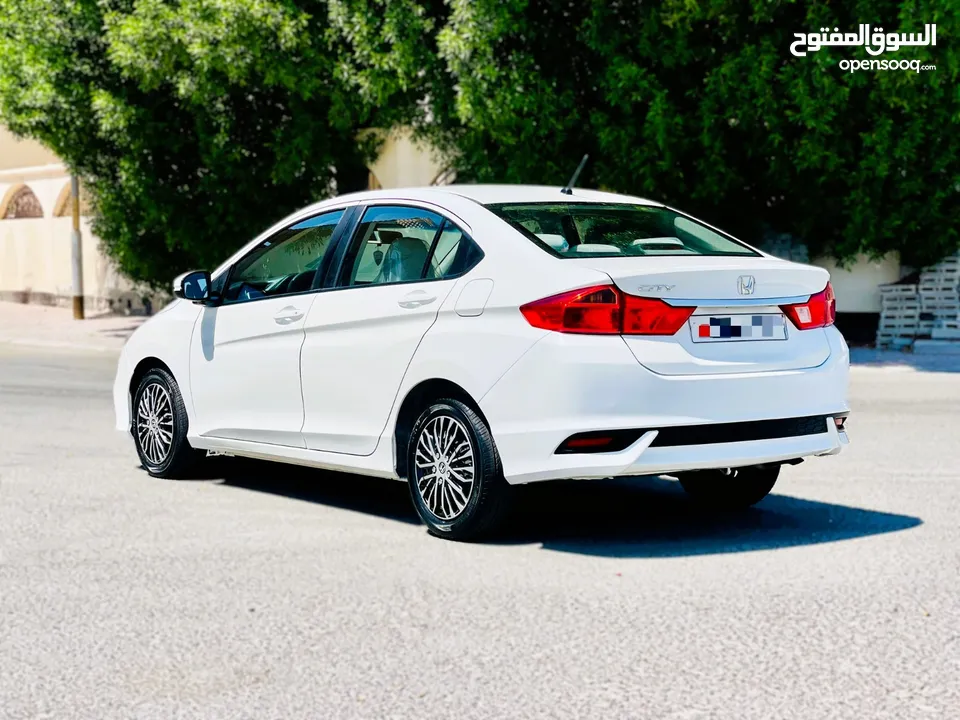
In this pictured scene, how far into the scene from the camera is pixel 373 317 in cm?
729

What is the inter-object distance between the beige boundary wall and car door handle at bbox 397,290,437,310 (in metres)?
19.0

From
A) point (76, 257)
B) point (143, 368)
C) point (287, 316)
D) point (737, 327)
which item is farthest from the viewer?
point (76, 257)

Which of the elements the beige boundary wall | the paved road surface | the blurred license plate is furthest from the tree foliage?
the blurred license plate

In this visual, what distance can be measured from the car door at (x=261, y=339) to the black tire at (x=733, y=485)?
2158mm

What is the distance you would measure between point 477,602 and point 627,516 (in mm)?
2041

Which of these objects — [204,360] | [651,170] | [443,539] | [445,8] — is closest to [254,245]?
[204,360]

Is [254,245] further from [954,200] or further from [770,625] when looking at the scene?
[954,200]

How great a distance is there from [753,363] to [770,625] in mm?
1588

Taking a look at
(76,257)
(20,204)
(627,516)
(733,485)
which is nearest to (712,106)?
(733,485)

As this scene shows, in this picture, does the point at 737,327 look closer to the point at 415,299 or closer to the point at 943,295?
the point at 415,299

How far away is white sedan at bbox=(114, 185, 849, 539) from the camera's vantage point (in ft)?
20.9

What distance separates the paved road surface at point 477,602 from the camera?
457 cm

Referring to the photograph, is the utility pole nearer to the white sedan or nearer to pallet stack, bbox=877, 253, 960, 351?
pallet stack, bbox=877, 253, 960, 351

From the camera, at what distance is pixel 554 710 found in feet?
14.4
